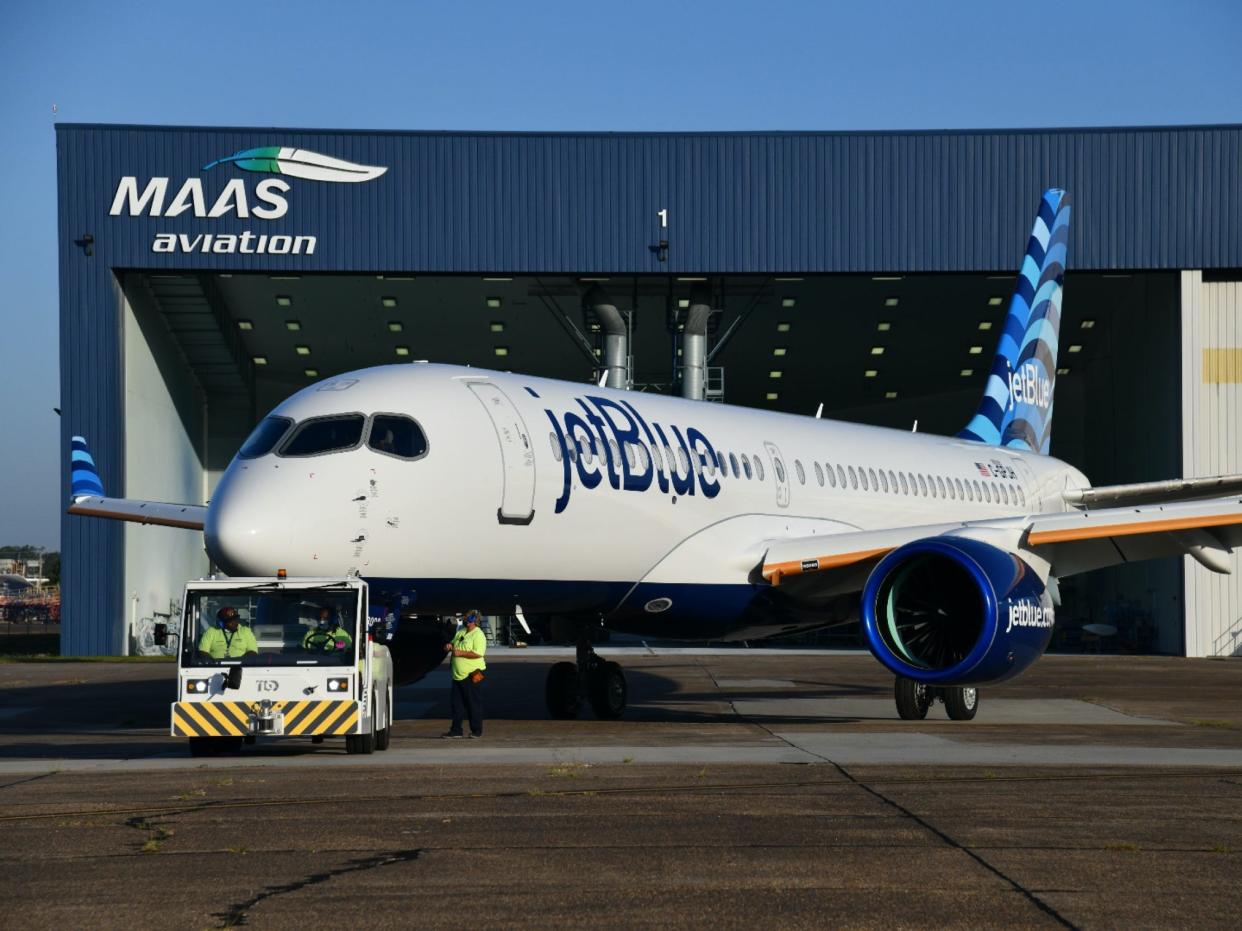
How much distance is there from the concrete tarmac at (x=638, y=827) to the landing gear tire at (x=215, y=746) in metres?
0.20

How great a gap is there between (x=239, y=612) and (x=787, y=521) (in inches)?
357

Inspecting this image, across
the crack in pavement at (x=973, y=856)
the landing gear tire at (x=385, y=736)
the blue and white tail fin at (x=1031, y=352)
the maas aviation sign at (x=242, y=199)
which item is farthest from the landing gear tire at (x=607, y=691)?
the maas aviation sign at (x=242, y=199)

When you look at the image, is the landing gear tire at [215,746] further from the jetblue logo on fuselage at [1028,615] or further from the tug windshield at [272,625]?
the jetblue logo on fuselage at [1028,615]

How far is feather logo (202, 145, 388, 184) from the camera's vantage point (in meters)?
41.4

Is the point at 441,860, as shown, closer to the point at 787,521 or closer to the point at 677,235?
the point at 787,521

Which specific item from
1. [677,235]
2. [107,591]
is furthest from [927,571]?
[107,591]

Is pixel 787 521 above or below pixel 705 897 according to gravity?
above

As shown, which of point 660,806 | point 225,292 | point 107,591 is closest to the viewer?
point 660,806

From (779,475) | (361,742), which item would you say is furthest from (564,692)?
(361,742)

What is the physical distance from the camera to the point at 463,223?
137 feet

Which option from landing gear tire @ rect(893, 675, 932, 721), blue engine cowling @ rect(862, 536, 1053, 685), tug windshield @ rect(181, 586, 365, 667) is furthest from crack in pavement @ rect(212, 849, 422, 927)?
landing gear tire @ rect(893, 675, 932, 721)

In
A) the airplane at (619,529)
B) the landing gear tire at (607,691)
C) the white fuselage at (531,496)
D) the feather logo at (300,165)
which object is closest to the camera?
the white fuselage at (531,496)

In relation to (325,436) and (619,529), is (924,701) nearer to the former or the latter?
(619,529)

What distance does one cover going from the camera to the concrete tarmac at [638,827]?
316 inches
